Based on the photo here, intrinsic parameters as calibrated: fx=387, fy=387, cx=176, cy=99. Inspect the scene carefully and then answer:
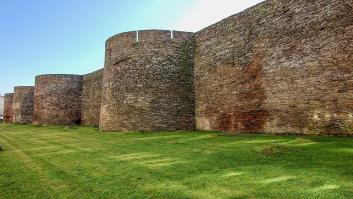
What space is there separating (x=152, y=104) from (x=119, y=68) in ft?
8.63

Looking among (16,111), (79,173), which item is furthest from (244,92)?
(16,111)

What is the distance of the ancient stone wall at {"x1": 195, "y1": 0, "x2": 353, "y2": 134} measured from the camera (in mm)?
10641

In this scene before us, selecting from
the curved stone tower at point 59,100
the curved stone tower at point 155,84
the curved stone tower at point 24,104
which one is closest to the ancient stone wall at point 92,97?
the curved stone tower at point 59,100

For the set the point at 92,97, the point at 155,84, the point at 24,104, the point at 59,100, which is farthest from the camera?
the point at 24,104

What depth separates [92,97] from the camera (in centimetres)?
2753

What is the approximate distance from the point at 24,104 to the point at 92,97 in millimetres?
12871

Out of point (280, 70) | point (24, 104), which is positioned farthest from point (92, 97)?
point (280, 70)

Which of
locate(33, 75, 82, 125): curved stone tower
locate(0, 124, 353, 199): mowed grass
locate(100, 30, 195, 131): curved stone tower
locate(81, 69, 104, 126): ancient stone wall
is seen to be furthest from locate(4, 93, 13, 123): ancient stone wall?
locate(0, 124, 353, 199): mowed grass

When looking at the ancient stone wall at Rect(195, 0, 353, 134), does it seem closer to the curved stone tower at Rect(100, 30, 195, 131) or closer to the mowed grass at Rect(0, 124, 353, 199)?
the curved stone tower at Rect(100, 30, 195, 131)

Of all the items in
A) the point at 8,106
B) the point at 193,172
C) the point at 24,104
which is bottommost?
the point at 193,172

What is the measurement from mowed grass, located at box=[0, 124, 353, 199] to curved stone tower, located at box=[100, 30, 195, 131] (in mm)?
6690

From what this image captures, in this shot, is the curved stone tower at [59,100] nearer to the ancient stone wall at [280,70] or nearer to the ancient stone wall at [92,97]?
the ancient stone wall at [92,97]

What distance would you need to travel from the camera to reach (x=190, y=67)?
58.4 feet

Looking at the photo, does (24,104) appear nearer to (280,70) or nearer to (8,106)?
(8,106)
